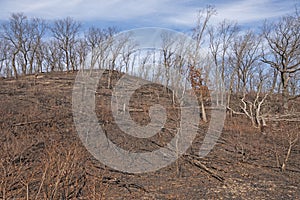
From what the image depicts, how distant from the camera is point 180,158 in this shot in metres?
9.75

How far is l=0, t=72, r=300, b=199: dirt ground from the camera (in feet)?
19.7

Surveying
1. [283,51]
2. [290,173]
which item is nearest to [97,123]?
[290,173]

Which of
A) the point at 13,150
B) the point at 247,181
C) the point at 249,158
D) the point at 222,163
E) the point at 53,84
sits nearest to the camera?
the point at 247,181

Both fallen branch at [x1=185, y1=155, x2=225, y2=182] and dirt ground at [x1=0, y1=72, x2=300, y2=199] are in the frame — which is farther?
fallen branch at [x1=185, y1=155, x2=225, y2=182]

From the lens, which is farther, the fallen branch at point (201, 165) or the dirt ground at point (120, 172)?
the fallen branch at point (201, 165)

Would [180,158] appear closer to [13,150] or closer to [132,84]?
[13,150]

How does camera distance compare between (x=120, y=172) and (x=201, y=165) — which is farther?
(x=201, y=165)

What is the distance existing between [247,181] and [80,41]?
1294 inches

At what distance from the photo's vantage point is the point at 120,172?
8258 millimetres

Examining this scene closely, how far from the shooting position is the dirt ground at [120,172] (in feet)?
19.7

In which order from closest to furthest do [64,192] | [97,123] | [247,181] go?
1. [64,192]
2. [247,181]
3. [97,123]

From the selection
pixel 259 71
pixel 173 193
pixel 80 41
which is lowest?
pixel 173 193

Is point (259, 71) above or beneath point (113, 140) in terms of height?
above

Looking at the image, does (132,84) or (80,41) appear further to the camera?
(80,41)
